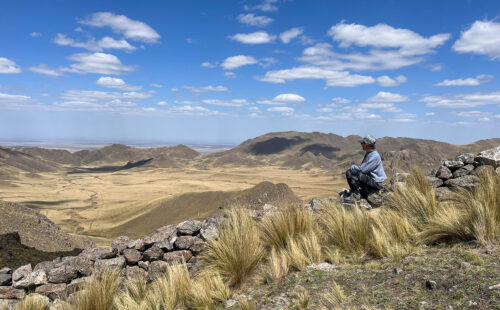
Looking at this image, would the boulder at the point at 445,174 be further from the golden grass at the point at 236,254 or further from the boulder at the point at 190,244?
the boulder at the point at 190,244

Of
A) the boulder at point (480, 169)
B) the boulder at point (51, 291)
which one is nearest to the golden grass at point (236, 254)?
the boulder at point (51, 291)

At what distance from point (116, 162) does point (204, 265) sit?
152m

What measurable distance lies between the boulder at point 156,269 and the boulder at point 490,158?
869cm

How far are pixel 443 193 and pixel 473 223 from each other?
2.73m

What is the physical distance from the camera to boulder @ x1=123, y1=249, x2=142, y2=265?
7086mm

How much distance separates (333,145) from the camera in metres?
179

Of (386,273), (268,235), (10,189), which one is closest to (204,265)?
(268,235)

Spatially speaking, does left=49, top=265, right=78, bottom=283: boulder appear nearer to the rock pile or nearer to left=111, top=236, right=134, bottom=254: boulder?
the rock pile

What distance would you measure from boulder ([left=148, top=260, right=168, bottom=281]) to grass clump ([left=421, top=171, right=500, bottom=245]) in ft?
16.8

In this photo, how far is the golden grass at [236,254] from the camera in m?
5.37

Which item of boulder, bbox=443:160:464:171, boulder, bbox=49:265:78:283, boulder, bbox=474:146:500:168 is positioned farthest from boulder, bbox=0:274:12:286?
boulder, bbox=474:146:500:168

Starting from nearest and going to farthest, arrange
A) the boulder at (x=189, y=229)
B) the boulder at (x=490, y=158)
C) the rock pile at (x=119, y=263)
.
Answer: the rock pile at (x=119, y=263)
the boulder at (x=189, y=229)
the boulder at (x=490, y=158)

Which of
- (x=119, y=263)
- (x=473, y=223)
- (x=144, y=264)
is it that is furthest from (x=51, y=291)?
(x=473, y=223)

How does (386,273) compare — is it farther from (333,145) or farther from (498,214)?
(333,145)
